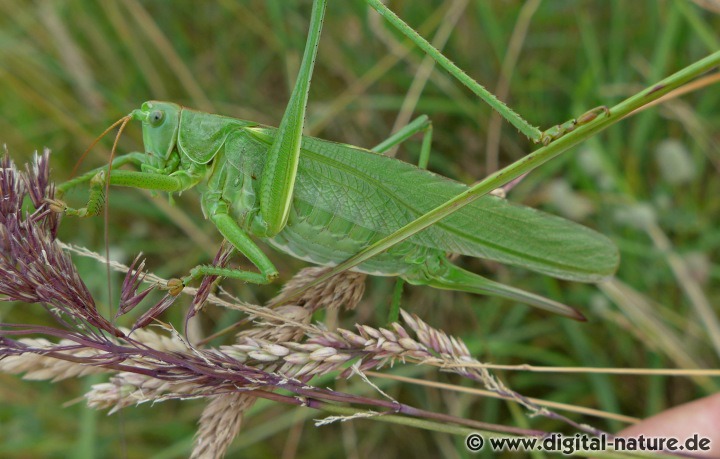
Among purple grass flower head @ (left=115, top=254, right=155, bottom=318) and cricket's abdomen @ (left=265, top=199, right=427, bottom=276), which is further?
cricket's abdomen @ (left=265, top=199, right=427, bottom=276)

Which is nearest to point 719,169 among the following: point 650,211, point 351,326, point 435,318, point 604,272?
point 650,211

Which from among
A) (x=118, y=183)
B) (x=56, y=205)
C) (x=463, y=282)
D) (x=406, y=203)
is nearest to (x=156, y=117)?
(x=118, y=183)

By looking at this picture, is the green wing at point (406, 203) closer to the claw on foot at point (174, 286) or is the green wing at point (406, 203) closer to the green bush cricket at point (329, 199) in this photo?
the green bush cricket at point (329, 199)

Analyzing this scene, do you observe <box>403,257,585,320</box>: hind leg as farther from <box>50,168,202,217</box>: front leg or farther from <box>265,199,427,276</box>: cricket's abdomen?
<box>50,168,202,217</box>: front leg

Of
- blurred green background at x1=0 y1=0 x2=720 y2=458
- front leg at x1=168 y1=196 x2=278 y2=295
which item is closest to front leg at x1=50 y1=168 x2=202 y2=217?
front leg at x1=168 y1=196 x2=278 y2=295

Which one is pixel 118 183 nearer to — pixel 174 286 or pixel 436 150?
pixel 174 286

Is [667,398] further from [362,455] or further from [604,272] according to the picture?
[362,455]

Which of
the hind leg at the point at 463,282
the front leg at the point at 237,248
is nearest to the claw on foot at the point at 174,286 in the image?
the front leg at the point at 237,248
